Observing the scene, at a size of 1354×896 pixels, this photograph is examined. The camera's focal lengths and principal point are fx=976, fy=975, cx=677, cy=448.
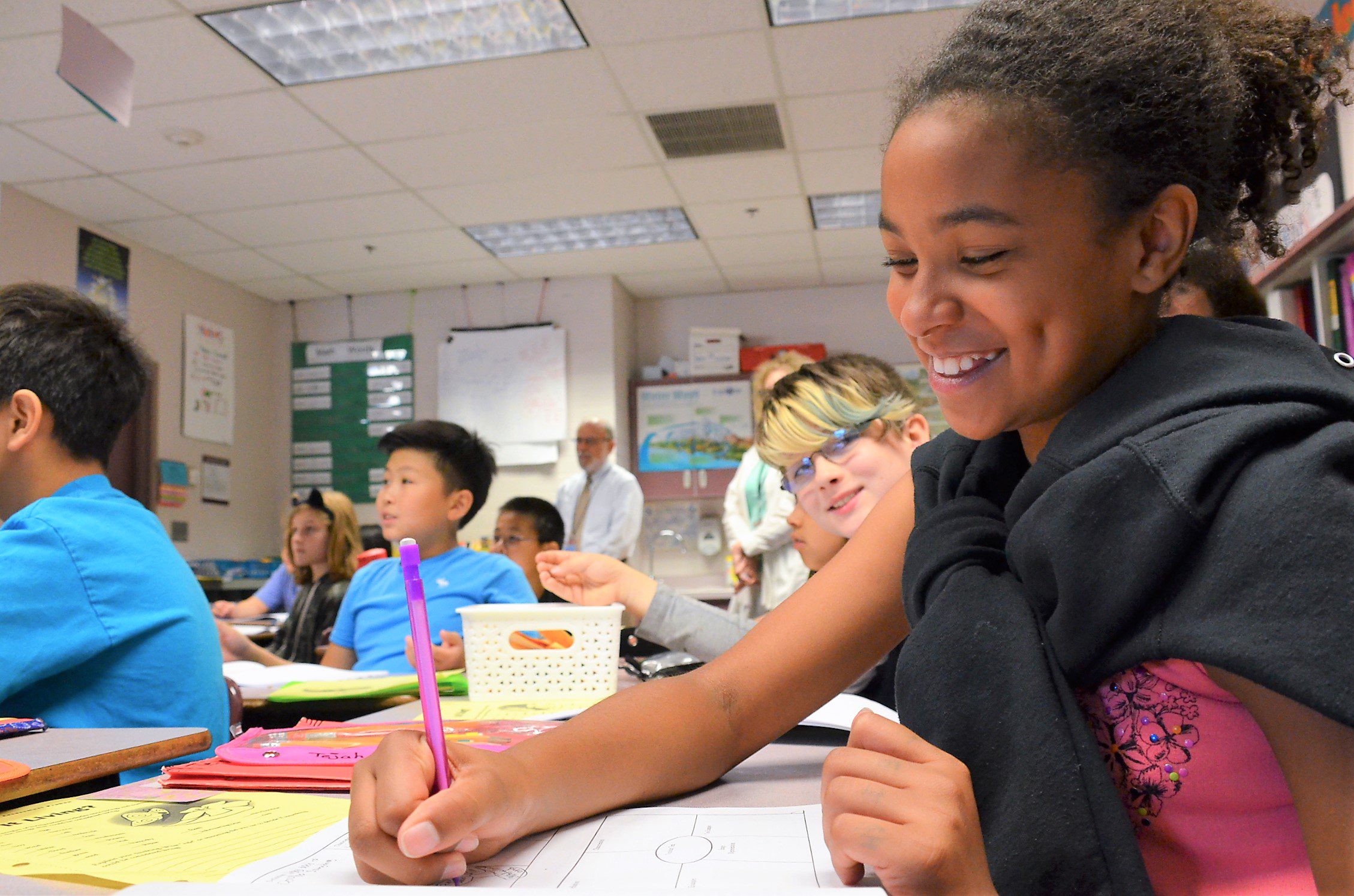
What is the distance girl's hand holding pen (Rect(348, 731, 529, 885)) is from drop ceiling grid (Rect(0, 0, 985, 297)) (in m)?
3.02

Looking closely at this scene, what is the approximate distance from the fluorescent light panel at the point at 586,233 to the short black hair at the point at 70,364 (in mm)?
3557

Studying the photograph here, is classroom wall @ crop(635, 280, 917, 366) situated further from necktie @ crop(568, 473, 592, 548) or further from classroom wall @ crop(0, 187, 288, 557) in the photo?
classroom wall @ crop(0, 187, 288, 557)

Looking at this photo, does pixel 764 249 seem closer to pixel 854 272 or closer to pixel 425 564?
pixel 854 272

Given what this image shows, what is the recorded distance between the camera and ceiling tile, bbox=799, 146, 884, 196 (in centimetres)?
436

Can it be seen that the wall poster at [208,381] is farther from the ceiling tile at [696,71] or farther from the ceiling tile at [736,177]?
the ceiling tile at [696,71]

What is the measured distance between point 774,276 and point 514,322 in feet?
5.54

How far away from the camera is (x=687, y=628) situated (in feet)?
4.72

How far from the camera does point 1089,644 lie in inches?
20.7


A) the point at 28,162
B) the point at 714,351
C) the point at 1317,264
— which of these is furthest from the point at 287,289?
the point at 1317,264

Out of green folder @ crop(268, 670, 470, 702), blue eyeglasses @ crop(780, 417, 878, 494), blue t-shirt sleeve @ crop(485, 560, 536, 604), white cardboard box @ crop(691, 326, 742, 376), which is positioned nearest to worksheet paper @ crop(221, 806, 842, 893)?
green folder @ crop(268, 670, 470, 702)

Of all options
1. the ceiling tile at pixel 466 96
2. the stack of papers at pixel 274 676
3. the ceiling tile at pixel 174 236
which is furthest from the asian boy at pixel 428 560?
the ceiling tile at pixel 174 236

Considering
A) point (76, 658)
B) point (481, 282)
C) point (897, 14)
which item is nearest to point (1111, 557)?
point (76, 658)

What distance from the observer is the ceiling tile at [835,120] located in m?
3.86

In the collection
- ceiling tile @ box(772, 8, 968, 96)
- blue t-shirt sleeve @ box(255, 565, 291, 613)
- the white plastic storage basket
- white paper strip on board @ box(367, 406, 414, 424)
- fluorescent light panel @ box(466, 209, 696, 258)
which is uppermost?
ceiling tile @ box(772, 8, 968, 96)
